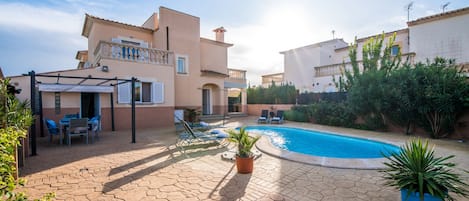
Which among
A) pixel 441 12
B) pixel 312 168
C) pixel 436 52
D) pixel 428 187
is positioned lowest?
pixel 312 168

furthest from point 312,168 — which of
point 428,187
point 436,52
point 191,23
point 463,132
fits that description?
point 436,52

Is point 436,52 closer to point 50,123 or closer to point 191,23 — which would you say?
point 191,23

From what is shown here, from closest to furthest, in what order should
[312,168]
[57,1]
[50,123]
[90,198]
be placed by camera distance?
[90,198]
[312,168]
[50,123]
[57,1]

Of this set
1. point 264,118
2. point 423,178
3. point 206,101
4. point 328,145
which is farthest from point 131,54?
point 423,178

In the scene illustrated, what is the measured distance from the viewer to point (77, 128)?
30.6ft

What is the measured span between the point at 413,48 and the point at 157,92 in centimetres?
2142

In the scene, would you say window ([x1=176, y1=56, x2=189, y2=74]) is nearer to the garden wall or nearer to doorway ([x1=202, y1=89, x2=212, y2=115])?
doorway ([x1=202, y1=89, x2=212, y2=115])

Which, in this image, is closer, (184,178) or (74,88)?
(184,178)

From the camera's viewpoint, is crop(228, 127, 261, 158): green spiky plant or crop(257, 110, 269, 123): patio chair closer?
crop(228, 127, 261, 158): green spiky plant

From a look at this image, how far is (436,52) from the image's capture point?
1691cm

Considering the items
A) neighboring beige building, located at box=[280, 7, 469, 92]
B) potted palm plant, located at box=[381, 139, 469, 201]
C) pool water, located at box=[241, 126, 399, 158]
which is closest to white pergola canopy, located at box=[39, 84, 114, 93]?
pool water, located at box=[241, 126, 399, 158]

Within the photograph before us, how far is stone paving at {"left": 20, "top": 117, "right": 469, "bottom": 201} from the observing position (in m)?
4.40

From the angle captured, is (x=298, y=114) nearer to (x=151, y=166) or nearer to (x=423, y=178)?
(x=151, y=166)

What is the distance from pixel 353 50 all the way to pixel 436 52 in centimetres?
731
